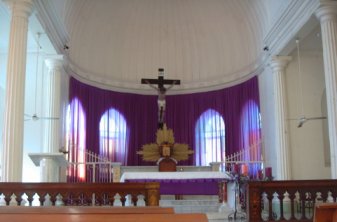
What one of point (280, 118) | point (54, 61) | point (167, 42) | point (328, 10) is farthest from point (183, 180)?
point (167, 42)

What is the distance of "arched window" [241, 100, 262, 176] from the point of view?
12.2 m

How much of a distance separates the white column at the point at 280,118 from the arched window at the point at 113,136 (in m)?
5.16

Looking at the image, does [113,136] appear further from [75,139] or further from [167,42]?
[167,42]

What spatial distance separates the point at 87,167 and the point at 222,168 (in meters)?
3.90

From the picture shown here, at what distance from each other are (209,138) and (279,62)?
4130mm

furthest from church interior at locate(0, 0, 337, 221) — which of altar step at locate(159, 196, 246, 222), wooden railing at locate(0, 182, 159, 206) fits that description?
wooden railing at locate(0, 182, 159, 206)

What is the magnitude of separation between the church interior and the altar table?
9.6 inches

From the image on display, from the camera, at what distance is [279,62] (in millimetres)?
10805

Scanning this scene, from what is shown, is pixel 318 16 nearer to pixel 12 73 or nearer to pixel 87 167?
pixel 12 73

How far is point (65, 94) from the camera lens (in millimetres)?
11750

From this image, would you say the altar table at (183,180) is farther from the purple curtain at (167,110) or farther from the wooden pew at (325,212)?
the wooden pew at (325,212)

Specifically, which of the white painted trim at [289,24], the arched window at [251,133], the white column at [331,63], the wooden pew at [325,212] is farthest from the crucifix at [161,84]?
the wooden pew at [325,212]

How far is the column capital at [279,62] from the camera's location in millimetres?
10781

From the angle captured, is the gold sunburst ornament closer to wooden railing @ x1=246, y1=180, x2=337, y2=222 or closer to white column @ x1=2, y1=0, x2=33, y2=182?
white column @ x1=2, y1=0, x2=33, y2=182
